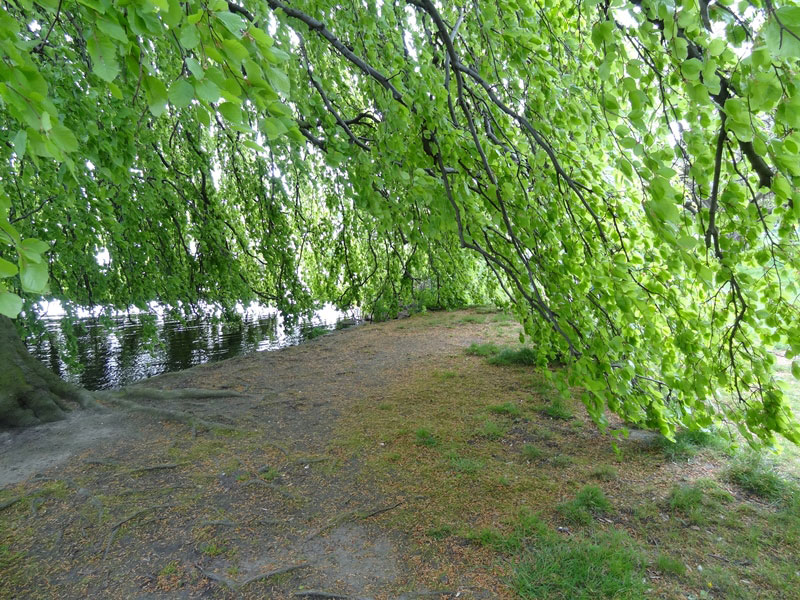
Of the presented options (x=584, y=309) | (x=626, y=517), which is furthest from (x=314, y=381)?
(x=584, y=309)

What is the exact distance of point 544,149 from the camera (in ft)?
8.36

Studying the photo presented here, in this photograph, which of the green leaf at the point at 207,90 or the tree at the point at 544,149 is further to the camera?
the tree at the point at 544,149

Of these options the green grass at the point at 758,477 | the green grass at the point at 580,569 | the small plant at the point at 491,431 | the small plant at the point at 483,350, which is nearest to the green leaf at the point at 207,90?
the green grass at the point at 580,569

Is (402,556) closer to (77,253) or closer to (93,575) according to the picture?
(93,575)

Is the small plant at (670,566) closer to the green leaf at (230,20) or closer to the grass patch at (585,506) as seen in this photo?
the grass patch at (585,506)

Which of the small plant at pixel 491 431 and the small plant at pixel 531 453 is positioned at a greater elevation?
the small plant at pixel 491 431

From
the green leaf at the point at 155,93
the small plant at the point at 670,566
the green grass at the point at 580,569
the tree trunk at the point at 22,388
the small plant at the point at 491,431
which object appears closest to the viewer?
the green leaf at the point at 155,93

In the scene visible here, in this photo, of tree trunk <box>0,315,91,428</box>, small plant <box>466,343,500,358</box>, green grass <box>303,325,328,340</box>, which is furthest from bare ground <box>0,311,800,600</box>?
green grass <box>303,325,328,340</box>

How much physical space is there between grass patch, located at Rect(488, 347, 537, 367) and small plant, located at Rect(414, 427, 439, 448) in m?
2.77

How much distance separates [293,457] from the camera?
4668 millimetres

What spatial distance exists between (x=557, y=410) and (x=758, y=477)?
1897 mm

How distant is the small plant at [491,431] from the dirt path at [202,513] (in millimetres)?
1345

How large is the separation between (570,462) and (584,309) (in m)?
2.20

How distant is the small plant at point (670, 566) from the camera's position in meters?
2.89
